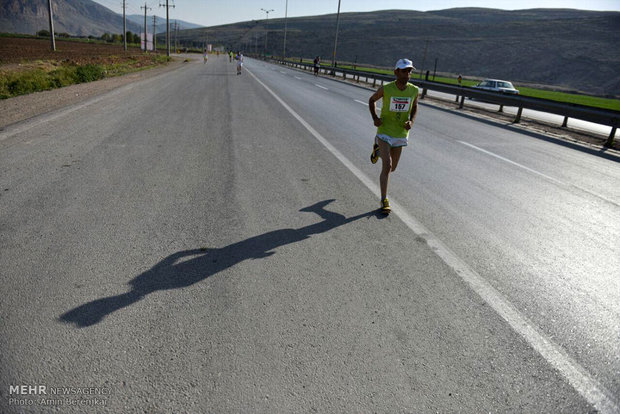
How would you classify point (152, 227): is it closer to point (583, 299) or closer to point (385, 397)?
point (385, 397)

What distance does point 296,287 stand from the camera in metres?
3.40

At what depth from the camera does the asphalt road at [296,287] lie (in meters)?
2.37

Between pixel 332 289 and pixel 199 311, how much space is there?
1.06 metres

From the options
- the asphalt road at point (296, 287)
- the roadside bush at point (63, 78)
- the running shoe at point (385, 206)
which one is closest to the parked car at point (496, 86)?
the asphalt road at point (296, 287)

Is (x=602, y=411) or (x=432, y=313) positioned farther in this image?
(x=432, y=313)

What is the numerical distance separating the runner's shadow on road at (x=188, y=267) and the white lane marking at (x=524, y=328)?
3.47 feet

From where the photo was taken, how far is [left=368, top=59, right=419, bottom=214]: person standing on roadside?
17.3 feet

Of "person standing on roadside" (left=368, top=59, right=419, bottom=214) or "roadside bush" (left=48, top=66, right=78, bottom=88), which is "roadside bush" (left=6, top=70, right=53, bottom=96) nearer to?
"roadside bush" (left=48, top=66, right=78, bottom=88)

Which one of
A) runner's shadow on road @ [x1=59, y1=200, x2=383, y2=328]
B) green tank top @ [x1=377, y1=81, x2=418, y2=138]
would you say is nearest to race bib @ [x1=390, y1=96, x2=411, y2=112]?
green tank top @ [x1=377, y1=81, x2=418, y2=138]

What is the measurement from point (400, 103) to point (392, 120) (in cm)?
24

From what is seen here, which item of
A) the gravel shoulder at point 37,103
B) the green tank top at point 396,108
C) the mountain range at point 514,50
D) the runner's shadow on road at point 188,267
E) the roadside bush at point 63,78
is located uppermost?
the mountain range at point 514,50

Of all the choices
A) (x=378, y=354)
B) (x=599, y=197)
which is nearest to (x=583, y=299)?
(x=378, y=354)

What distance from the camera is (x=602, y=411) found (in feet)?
7.62

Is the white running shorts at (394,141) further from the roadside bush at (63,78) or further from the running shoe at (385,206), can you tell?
the roadside bush at (63,78)
